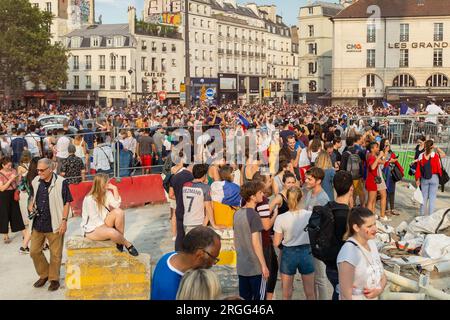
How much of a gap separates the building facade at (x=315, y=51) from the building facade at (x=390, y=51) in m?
14.5

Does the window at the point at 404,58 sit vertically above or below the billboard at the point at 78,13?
below

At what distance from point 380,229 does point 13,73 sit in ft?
170

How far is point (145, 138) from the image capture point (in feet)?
51.2

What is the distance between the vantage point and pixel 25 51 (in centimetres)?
5509

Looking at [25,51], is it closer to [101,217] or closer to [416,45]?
[416,45]

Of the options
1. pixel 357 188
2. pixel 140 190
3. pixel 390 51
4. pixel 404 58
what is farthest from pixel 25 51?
pixel 357 188

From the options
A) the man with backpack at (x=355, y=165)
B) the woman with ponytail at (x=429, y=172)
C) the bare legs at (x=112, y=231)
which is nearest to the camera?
the bare legs at (x=112, y=231)

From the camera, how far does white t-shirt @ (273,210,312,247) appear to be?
623 centimetres

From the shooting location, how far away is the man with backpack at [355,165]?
35.0 ft

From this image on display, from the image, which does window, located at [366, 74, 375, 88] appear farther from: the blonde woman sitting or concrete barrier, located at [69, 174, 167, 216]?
the blonde woman sitting

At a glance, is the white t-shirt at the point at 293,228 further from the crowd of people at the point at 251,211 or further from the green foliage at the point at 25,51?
the green foliage at the point at 25,51

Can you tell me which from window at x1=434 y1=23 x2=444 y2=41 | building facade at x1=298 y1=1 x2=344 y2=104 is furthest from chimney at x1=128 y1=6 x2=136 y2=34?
window at x1=434 y1=23 x2=444 y2=41

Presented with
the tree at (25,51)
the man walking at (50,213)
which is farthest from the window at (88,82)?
the man walking at (50,213)
